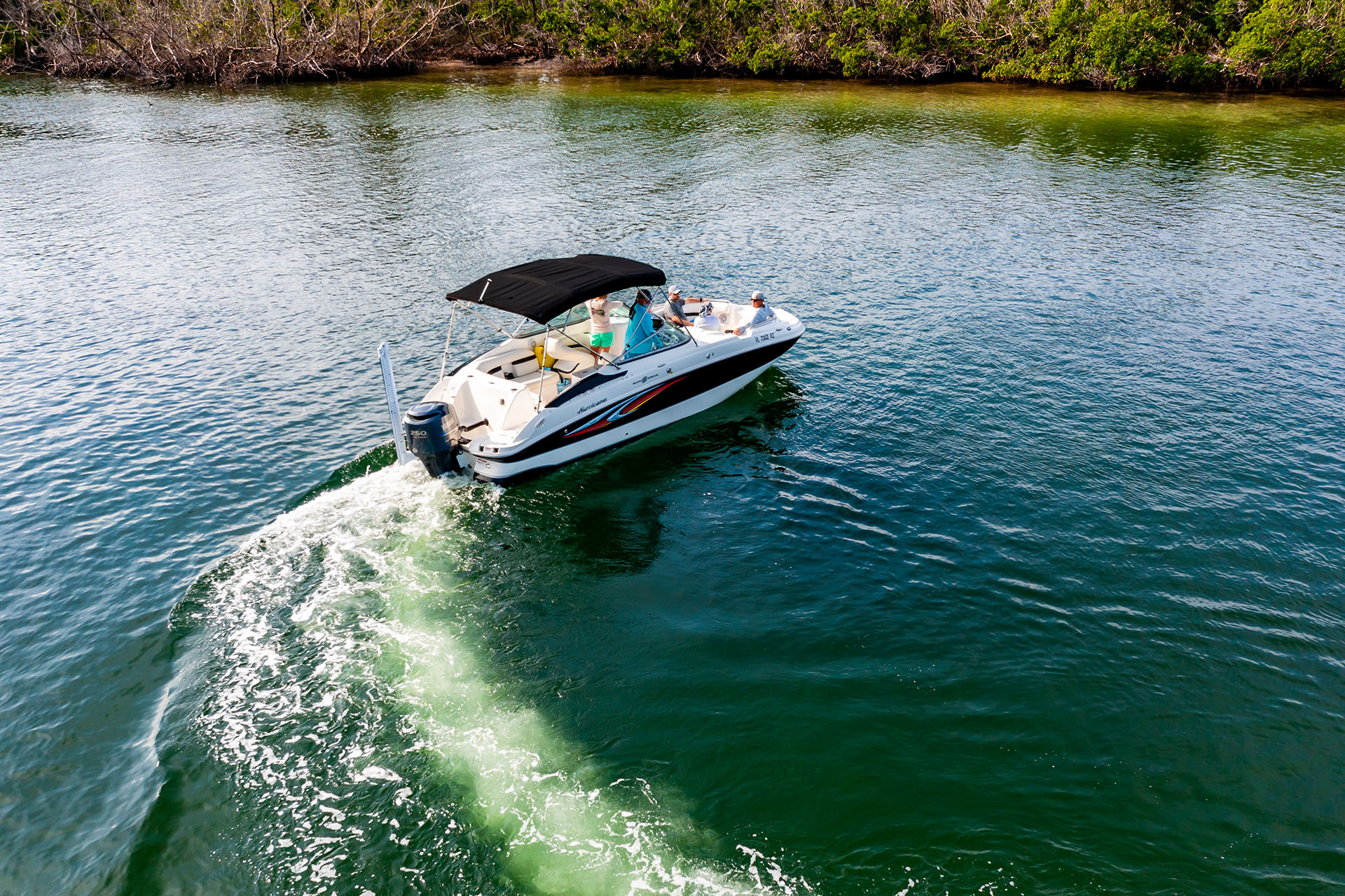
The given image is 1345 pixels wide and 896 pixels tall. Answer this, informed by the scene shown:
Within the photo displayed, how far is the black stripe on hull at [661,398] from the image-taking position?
1647cm

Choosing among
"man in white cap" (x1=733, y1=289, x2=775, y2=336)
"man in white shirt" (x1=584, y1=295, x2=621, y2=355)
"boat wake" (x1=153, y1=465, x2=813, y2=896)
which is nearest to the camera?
"boat wake" (x1=153, y1=465, x2=813, y2=896)

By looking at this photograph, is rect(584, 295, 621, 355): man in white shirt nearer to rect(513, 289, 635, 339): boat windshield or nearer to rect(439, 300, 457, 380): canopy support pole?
rect(513, 289, 635, 339): boat windshield

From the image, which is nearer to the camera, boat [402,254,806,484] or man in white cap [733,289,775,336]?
boat [402,254,806,484]

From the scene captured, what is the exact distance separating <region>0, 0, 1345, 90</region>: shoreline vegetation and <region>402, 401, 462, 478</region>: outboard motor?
51685 mm

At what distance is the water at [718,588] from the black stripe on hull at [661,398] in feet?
2.47

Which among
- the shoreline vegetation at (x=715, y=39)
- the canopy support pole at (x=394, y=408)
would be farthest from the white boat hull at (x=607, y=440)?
the shoreline vegetation at (x=715, y=39)

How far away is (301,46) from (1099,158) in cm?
5357

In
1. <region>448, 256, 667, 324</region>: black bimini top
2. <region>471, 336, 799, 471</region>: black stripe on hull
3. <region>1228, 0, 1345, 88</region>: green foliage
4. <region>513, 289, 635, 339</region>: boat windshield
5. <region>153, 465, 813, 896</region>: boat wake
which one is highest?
<region>1228, 0, 1345, 88</region>: green foliage

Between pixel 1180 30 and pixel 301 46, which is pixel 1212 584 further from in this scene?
pixel 301 46

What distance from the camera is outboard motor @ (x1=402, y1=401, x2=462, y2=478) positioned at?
15.4 meters

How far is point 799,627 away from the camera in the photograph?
1299 centimetres

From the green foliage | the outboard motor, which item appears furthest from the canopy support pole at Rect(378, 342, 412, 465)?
the green foliage

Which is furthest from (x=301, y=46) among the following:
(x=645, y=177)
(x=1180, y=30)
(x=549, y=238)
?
(x=1180, y=30)

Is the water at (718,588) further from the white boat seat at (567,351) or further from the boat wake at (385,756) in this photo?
the white boat seat at (567,351)
